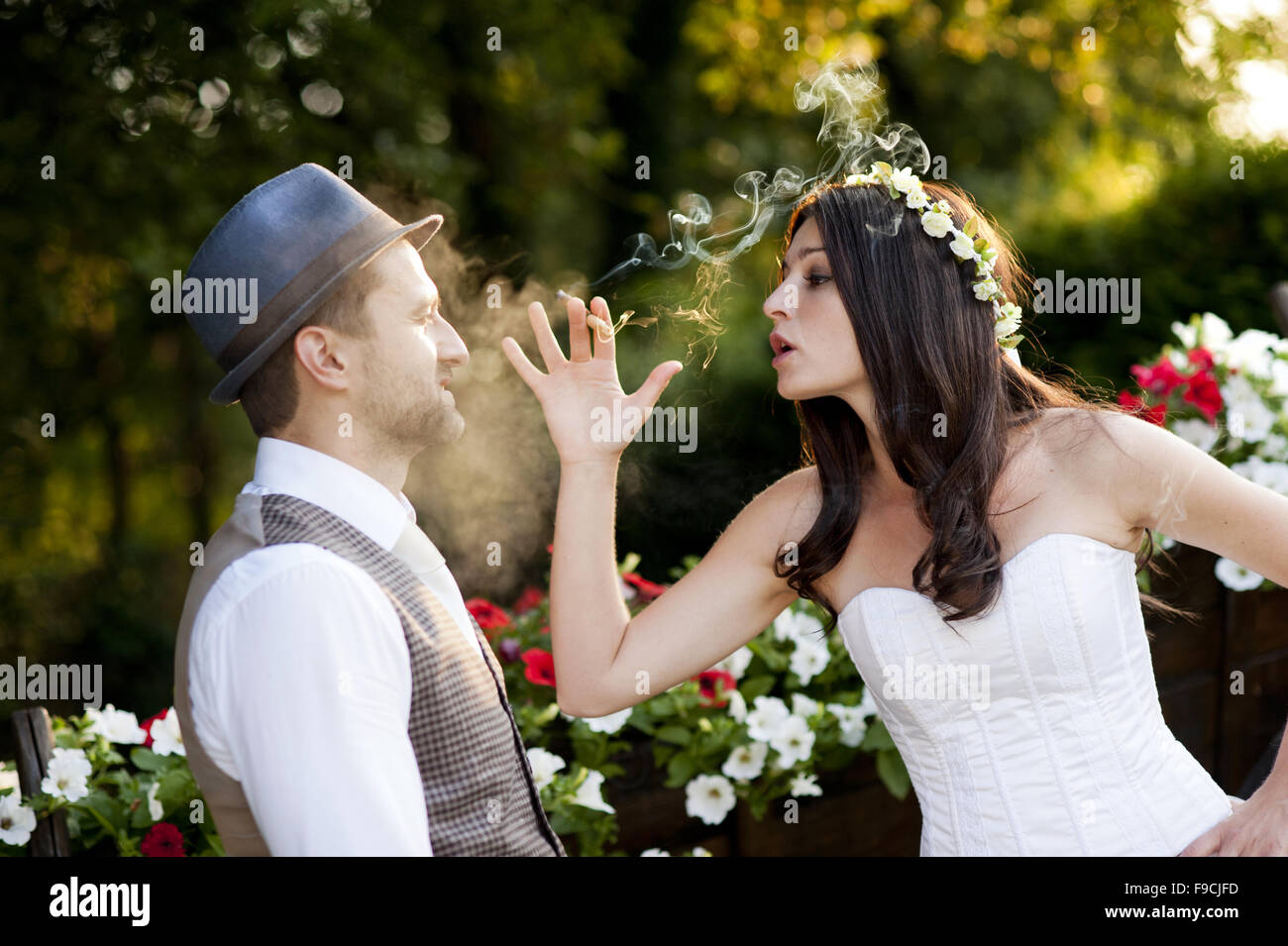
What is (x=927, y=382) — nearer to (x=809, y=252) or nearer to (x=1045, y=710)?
(x=809, y=252)

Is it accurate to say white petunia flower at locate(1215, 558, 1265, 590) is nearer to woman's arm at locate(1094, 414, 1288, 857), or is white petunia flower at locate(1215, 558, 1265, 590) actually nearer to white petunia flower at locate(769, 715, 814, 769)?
woman's arm at locate(1094, 414, 1288, 857)

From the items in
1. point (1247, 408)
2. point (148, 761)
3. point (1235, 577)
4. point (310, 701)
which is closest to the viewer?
point (310, 701)

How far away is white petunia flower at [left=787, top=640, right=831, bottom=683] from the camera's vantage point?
3527 mm

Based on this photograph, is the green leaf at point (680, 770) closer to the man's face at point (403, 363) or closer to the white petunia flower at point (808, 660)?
the white petunia flower at point (808, 660)

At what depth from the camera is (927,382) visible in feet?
8.52

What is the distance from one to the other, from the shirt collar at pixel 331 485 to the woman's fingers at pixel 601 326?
2.16ft

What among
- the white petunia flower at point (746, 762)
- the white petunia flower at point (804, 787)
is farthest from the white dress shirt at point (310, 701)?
the white petunia flower at point (804, 787)

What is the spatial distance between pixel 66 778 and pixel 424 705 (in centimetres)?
141

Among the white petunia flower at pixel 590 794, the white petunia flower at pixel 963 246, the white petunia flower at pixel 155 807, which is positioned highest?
the white petunia flower at pixel 963 246

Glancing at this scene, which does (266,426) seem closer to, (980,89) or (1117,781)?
(1117,781)

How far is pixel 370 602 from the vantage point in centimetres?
172

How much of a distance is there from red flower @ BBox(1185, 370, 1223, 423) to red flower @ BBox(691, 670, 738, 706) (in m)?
2.42

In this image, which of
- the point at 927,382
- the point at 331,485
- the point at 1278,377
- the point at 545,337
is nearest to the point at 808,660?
the point at 927,382

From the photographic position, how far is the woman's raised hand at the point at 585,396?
2.47 m
